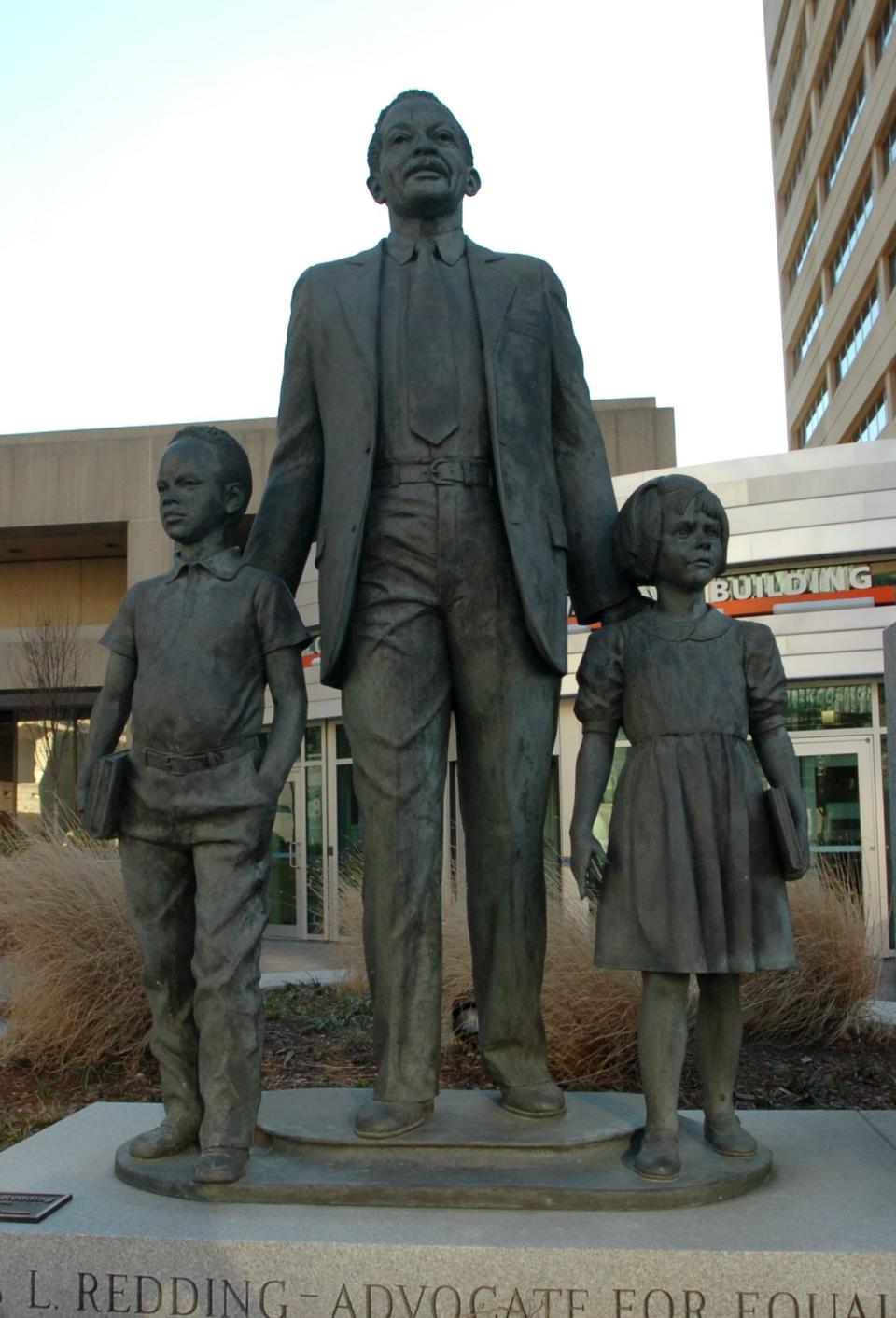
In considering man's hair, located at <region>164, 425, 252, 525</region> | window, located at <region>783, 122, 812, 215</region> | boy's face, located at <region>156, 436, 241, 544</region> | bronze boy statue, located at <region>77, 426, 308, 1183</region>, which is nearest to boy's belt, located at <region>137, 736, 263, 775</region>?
bronze boy statue, located at <region>77, 426, 308, 1183</region>

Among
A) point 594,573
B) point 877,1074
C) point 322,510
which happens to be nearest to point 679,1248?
point 594,573

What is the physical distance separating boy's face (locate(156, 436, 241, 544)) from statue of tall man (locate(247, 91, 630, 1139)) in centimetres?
35

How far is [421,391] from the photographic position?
12.4 ft

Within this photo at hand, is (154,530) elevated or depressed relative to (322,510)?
elevated

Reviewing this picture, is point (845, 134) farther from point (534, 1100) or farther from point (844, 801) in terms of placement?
point (534, 1100)

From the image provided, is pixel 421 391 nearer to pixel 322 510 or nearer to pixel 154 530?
pixel 322 510

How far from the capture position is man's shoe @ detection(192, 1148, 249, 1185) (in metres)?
3.26

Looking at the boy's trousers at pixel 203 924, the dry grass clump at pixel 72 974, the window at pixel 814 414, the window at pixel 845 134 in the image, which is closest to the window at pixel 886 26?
the window at pixel 845 134

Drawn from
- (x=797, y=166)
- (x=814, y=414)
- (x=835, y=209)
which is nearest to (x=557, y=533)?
(x=835, y=209)

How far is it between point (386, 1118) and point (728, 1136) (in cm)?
91

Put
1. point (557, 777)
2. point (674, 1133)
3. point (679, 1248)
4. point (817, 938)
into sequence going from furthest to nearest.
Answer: point (557, 777) < point (817, 938) < point (674, 1133) < point (679, 1248)

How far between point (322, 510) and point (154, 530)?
20234mm

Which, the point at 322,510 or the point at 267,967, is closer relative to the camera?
the point at 322,510

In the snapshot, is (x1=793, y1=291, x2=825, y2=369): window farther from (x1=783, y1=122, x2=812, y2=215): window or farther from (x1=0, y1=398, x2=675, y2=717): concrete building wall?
(x1=0, y1=398, x2=675, y2=717): concrete building wall
